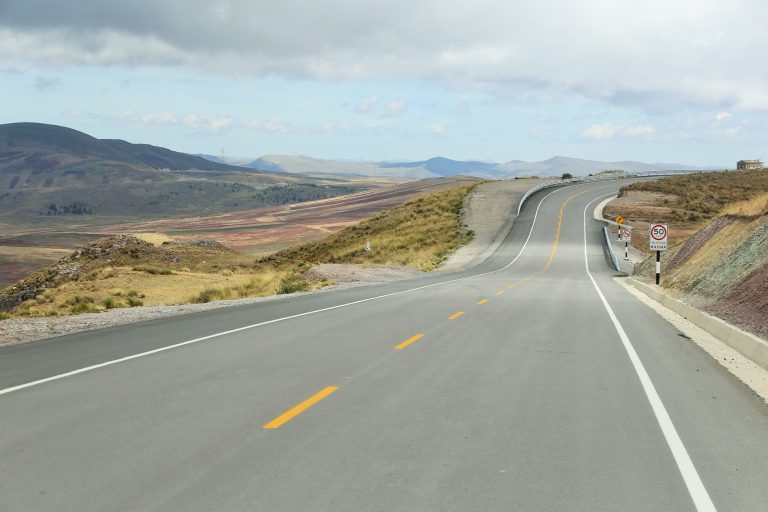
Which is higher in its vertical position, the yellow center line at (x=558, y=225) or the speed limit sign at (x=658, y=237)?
the speed limit sign at (x=658, y=237)

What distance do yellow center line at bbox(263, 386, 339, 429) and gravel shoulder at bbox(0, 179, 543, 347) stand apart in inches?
297

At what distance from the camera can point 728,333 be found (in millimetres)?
14102

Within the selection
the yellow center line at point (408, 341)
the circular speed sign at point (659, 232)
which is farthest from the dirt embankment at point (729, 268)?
the yellow center line at point (408, 341)

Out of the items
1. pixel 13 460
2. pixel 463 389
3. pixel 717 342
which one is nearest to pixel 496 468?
pixel 463 389

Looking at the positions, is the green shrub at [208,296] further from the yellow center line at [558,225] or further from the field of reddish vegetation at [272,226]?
the field of reddish vegetation at [272,226]

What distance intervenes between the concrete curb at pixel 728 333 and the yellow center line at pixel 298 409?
6.91 meters

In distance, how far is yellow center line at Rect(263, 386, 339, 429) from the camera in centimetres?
709

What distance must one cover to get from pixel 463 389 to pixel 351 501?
402 centimetres

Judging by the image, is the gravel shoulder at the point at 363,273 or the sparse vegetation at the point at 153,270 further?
the sparse vegetation at the point at 153,270

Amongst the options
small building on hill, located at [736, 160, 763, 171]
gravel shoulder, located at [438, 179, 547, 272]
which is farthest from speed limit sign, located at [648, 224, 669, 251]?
small building on hill, located at [736, 160, 763, 171]

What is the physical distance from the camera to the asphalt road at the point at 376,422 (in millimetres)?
5234

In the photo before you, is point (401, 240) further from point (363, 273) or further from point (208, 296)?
point (208, 296)

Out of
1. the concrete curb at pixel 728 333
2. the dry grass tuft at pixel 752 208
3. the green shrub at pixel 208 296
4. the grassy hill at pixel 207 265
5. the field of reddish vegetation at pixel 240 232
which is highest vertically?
the dry grass tuft at pixel 752 208

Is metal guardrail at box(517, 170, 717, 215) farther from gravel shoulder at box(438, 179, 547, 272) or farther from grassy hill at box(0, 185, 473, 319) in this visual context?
grassy hill at box(0, 185, 473, 319)
